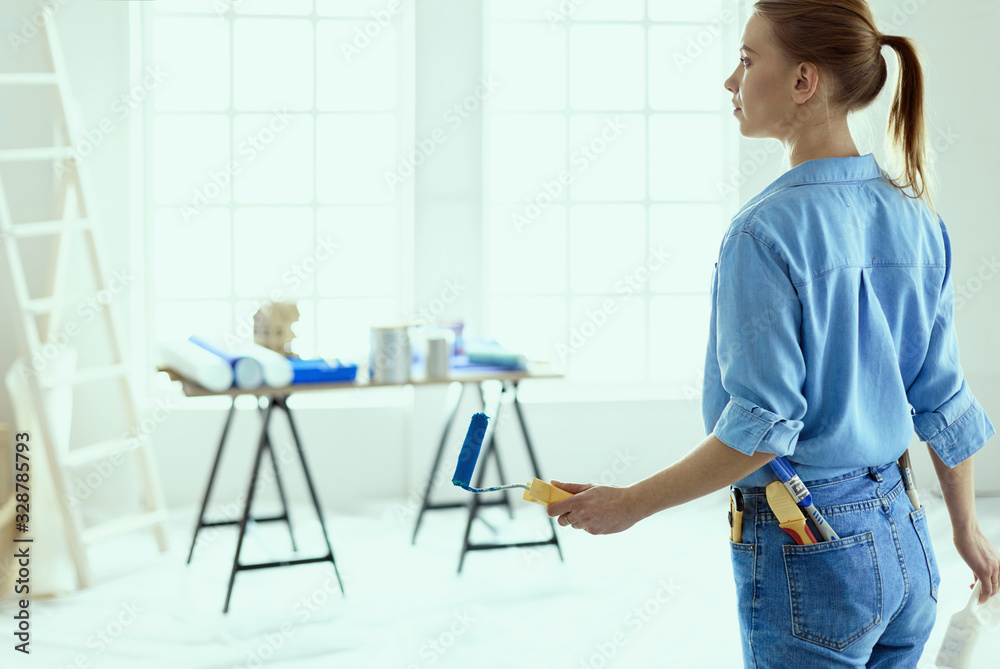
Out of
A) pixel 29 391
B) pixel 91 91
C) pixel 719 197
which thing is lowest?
pixel 29 391

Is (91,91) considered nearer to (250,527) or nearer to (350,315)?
(350,315)

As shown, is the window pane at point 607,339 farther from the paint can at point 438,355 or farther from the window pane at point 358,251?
the paint can at point 438,355

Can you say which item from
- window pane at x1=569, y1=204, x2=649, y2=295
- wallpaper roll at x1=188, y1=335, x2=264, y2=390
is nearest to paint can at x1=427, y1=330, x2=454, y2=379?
wallpaper roll at x1=188, y1=335, x2=264, y2=390

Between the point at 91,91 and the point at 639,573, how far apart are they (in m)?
3.22

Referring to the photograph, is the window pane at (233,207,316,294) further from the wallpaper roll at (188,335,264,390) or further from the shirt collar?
the shirt collar

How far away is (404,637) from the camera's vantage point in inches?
115

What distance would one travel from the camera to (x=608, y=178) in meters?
4.62

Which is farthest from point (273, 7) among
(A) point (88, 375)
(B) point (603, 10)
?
(A) point (88, 375)

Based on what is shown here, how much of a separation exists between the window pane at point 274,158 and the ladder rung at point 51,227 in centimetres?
82

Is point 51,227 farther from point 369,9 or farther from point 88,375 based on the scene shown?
point 369,9

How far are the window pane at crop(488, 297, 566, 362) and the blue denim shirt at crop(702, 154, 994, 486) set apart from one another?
11.0 ft

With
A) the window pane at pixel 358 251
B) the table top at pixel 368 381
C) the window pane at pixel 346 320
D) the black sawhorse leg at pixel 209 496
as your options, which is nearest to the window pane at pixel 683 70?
the window pane at pixel 358 251

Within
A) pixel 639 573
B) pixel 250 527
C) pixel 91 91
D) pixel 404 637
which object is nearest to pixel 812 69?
pixel 404 637

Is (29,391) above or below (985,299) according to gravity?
below
